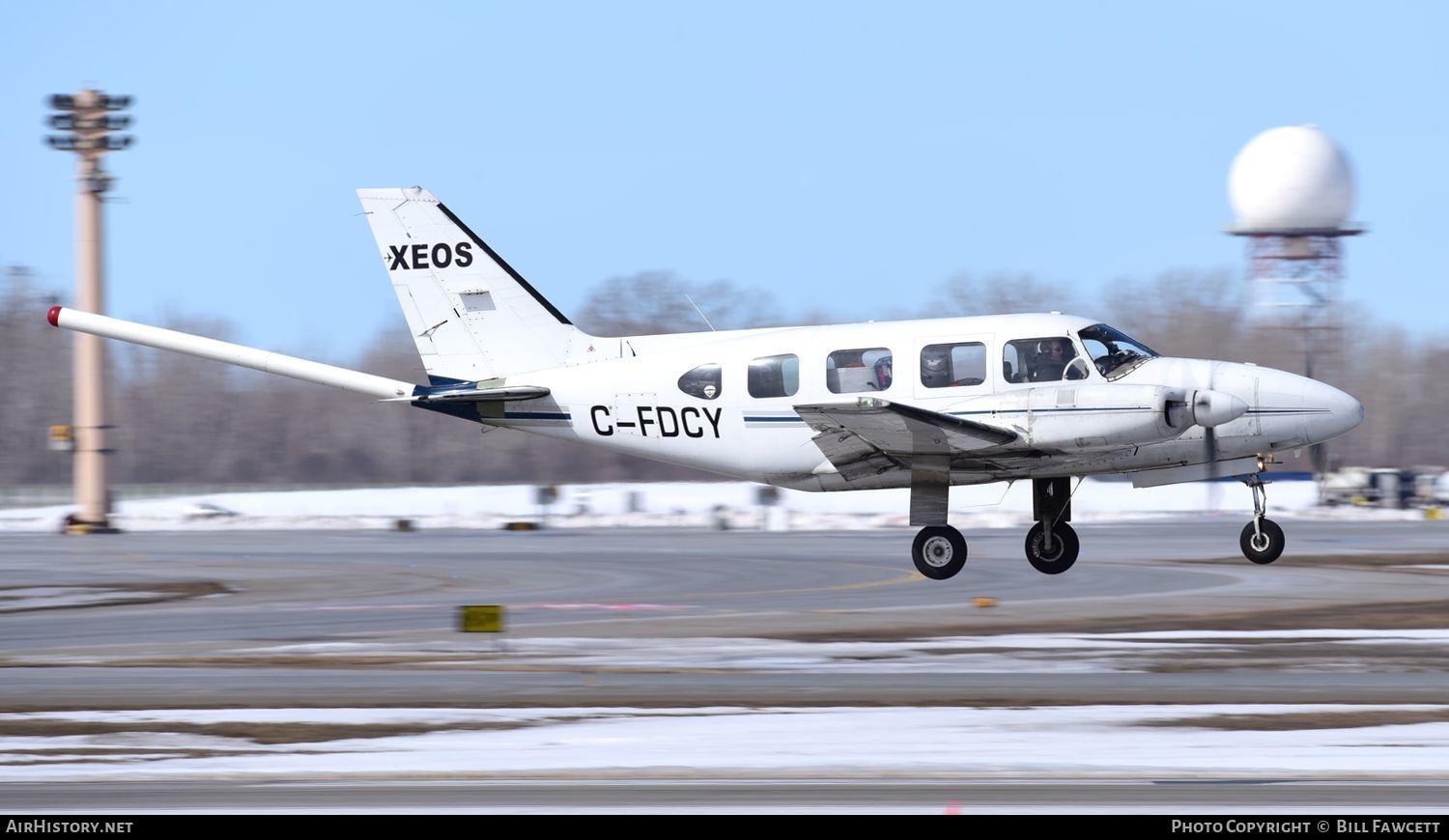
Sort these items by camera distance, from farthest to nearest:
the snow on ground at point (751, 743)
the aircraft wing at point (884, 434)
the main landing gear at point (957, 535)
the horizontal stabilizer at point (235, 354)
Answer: the horizontal stabilizer at point (235, 354)
the main landing gear at point (957, 535)
the aircraft wing at point (884, 434)
the snow on ground at point (751, 743)

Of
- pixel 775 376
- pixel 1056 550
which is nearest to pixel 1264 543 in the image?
pixel 1056 550

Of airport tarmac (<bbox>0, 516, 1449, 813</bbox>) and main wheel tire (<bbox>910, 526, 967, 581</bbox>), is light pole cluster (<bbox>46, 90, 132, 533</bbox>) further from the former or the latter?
main wheel tire (<bbox>910, 526, 967, 581</bbox>)

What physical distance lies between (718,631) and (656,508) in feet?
125

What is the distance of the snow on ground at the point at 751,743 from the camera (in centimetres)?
1395

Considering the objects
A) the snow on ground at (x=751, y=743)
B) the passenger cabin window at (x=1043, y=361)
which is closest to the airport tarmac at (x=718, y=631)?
the snow on ground at (x=751, y=743)

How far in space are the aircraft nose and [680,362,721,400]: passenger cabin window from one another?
7126 mm

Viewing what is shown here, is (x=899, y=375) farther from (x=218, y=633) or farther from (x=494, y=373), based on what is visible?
(x=218, y=633)

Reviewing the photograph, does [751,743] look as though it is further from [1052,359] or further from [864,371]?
[1052,359]

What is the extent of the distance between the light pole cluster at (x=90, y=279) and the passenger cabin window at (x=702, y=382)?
38.9 m

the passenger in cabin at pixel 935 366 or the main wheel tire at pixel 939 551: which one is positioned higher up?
the passenger in cabin at pixel 935 366

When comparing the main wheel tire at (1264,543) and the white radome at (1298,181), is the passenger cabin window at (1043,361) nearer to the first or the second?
the main wheel tire at (1264,543)

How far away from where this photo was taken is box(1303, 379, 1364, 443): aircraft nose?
2020 centimetres

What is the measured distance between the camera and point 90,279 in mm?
56969

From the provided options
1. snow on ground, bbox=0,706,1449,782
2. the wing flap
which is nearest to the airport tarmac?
snow on ground, bbox=0,706,1449,782
